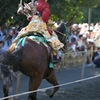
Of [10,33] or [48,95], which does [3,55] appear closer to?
[48,95]

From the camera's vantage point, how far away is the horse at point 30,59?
7410 mm

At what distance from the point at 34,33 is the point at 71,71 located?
6.68 meters

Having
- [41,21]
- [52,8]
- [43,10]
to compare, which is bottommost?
[52,8]

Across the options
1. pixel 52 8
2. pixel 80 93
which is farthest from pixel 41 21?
pixel 52 8

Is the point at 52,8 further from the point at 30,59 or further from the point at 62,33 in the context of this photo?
the point at 30,59

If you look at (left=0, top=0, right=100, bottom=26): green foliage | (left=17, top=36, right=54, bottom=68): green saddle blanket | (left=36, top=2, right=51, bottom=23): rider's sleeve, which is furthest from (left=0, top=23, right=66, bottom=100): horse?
(left=0, top=0, right=100, bottom=26): green foliage

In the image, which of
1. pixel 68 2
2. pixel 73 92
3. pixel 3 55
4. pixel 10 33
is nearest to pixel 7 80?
pixel 3 55

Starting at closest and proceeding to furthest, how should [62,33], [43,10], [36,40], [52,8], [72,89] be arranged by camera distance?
[36,40], [43,10], [62,33], [72,89], [52,8]

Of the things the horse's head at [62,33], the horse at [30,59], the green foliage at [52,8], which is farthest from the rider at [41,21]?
the green foliage at [52,8]

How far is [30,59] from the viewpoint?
7.56 meters

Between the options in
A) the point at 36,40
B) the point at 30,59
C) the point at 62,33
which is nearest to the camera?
the point at 30,59

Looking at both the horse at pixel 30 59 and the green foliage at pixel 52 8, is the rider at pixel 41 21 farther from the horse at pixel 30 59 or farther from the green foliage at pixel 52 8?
the green foliage at pixel 52 8

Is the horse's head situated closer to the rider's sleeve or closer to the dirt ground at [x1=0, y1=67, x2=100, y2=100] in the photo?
the rider's sleeve

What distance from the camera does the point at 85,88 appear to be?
10562mm
